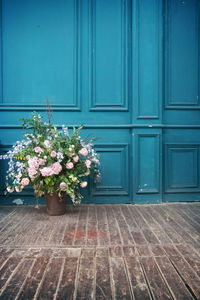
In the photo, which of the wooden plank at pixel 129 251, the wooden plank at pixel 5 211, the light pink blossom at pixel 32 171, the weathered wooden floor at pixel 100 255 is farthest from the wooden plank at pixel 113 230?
the wooden plank at pixel 5 211

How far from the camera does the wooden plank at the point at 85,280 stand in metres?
1.42

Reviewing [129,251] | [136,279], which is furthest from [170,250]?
[136,279]

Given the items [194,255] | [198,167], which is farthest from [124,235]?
[198,167]

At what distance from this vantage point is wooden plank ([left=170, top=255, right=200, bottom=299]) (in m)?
1.48

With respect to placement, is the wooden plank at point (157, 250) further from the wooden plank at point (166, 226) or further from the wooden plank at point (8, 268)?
the wooden plank at point (8, 268)

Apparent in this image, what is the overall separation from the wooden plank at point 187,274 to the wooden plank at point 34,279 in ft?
2.97

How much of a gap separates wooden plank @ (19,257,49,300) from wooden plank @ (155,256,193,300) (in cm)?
79

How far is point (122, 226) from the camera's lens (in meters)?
2.58

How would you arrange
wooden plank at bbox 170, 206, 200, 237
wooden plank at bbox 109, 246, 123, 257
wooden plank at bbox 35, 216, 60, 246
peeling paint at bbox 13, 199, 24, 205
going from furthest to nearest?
peeling paint at bbox 13, 199, 24, 205 < wooden plank at bbox 170, 206, 200, 237 < wooden plank at bbox 35, 216, 60, 246 < wooden plank at bbox 109, 246, 123, 257

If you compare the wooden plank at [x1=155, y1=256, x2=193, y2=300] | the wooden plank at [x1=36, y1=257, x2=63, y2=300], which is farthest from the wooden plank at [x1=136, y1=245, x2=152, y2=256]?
the wooden plank at [x1=36, y1=257, x2=63, y2=300]

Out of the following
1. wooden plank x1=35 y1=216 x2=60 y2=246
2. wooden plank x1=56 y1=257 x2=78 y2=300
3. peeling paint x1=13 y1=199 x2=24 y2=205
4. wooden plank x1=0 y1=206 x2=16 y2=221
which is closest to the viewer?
wooden plank x1=56 y1=257 x2=78 y2=300

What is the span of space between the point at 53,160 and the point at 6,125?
106cm

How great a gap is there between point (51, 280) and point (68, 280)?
0.10 meters

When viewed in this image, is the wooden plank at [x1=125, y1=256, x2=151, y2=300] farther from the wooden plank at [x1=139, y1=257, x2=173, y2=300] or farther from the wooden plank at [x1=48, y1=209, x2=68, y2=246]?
the wooden plank at [x1=48, y1=209, x2=68, y2=246]
